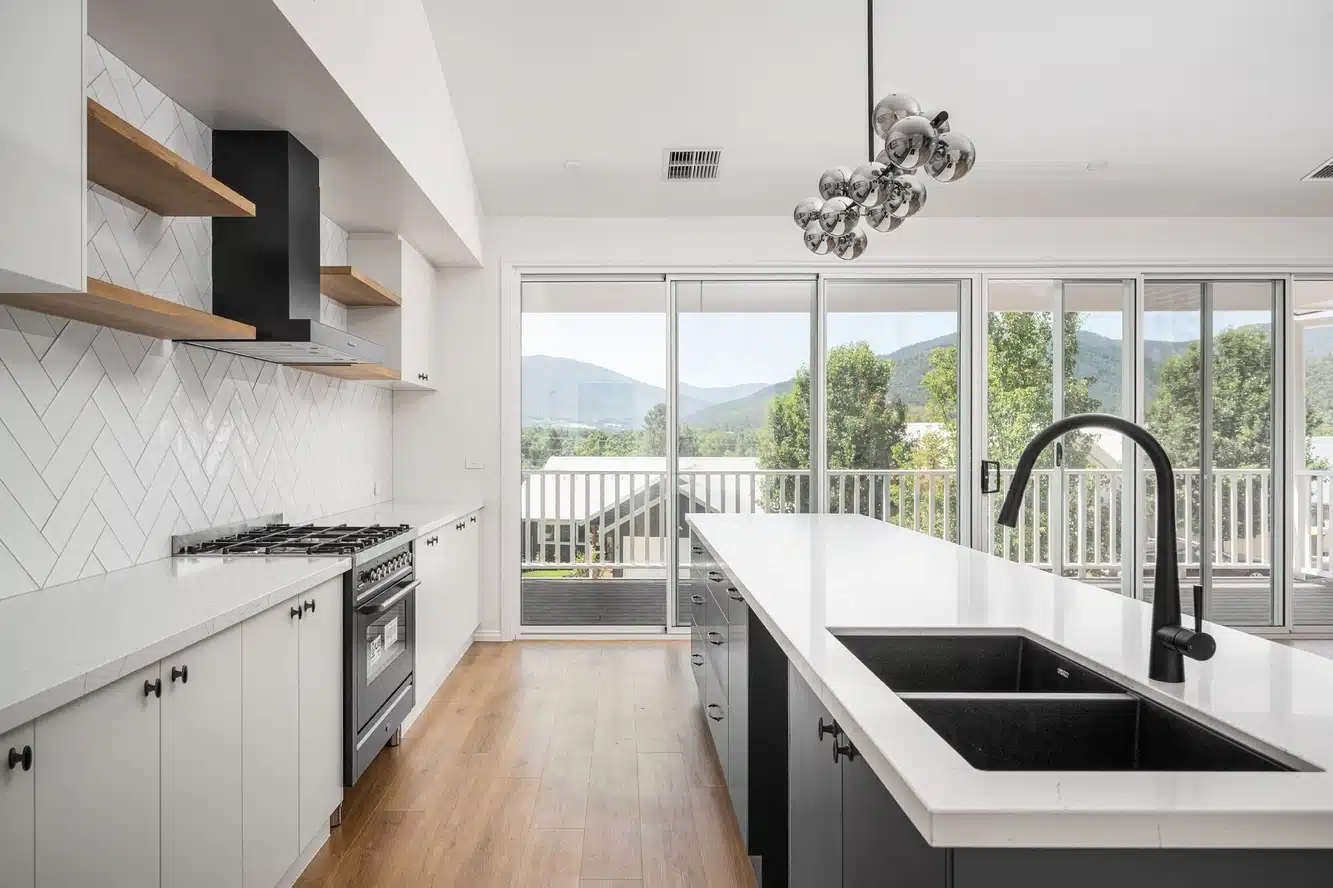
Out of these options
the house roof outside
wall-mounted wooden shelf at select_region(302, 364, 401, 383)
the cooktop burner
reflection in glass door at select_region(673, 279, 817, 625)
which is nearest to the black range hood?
wall-mounted wooden shelf at select_region(302, 364, 401, 383)

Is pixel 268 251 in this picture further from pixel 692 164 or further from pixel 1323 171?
pixel 1323 171

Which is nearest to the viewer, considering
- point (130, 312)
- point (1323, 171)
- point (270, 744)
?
point (130, 312)

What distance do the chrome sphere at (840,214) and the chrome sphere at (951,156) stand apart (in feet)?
1.86

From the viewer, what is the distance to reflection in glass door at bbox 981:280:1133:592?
5.07m

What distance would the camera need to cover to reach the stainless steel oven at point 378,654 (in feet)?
8.38

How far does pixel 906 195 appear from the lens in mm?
2275

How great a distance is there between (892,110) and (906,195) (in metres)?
0.24

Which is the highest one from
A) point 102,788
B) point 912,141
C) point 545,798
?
point 912,141

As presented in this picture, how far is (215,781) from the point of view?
1769 mm

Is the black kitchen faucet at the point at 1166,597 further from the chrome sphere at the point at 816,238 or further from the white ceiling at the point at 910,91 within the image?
the white ceiling at the point at 910,91

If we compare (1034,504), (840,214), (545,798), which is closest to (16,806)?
(545,798)

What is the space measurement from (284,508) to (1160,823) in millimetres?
3347

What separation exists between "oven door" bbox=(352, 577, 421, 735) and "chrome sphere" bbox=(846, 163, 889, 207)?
6.81 ft

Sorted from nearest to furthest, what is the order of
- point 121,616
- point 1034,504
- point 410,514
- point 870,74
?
point 121,616, point 870,74, point 410,514, point 1034,504
